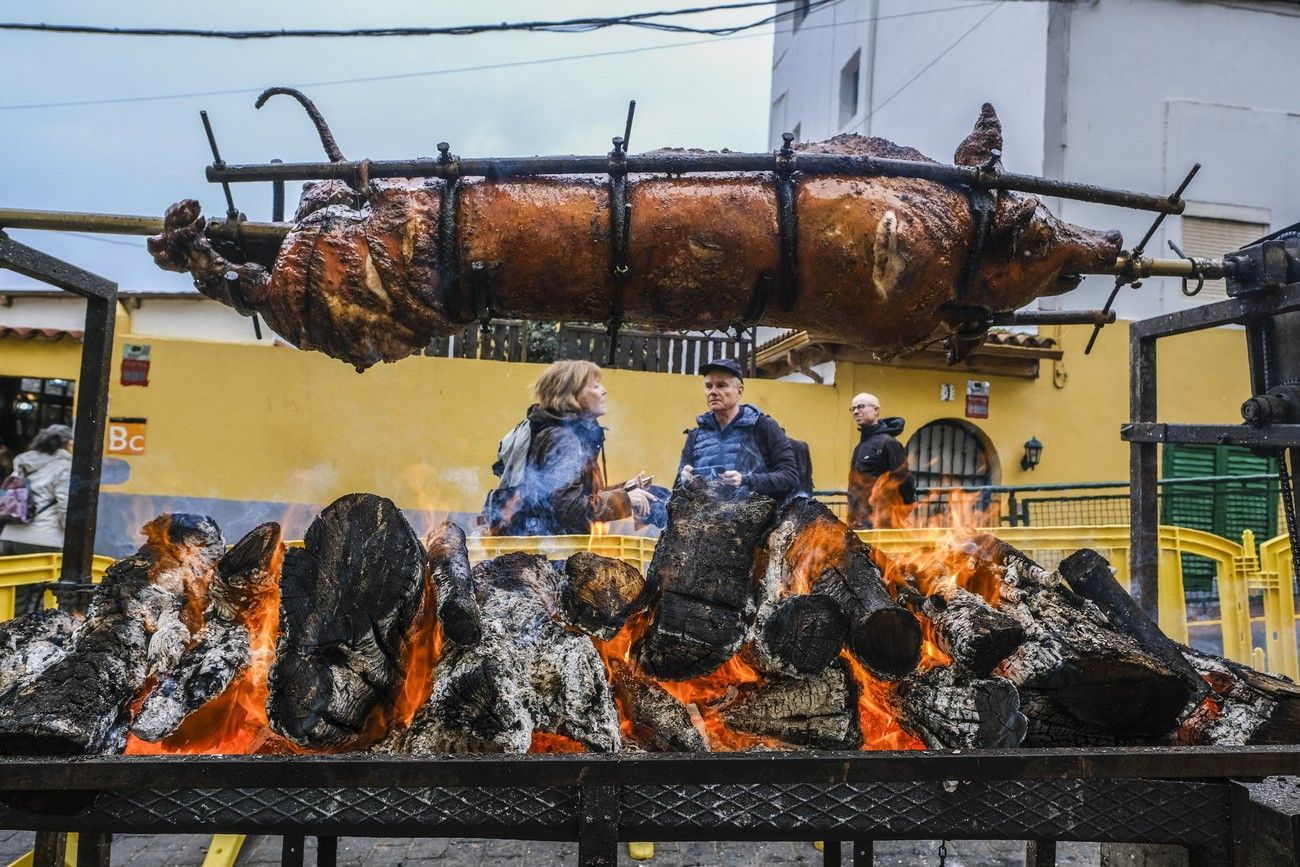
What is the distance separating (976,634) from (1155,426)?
148 centimetres

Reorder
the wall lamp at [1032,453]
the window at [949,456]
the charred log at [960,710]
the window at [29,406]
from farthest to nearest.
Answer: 1. the window at [29,406]
2. the window at [949,456]
3. the wall lamp at [1032,453]
4. the charred log at [960,710]

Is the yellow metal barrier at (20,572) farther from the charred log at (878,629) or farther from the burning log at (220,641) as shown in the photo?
the charred log at (878,629)

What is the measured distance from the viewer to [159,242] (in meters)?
2.49

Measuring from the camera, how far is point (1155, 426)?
3113mm

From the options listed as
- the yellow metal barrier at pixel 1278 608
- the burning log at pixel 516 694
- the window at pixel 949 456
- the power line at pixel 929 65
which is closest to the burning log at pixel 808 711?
the burning log at pixel 516 694

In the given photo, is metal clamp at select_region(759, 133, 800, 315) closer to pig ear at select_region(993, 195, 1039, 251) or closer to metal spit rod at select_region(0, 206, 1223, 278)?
pig ear at select_region(993, 195, 1039, 251)

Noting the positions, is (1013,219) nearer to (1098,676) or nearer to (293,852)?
(1098,676)

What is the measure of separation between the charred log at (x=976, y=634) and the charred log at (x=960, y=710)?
0.14ft

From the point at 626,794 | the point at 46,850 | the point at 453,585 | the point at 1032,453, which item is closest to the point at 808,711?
the point at 626,794

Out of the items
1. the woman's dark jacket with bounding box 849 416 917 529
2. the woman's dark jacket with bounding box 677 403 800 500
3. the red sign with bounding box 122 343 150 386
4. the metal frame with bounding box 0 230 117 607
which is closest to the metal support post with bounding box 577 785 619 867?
the metal frame with bounding box 0 230 117 607

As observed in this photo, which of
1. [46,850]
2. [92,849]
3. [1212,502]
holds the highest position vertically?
[1212,502]

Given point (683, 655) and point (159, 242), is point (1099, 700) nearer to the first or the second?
point (683, 655)

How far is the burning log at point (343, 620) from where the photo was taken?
7.02 ft

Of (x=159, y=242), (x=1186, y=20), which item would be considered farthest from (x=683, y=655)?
(x=1186, y=20)
